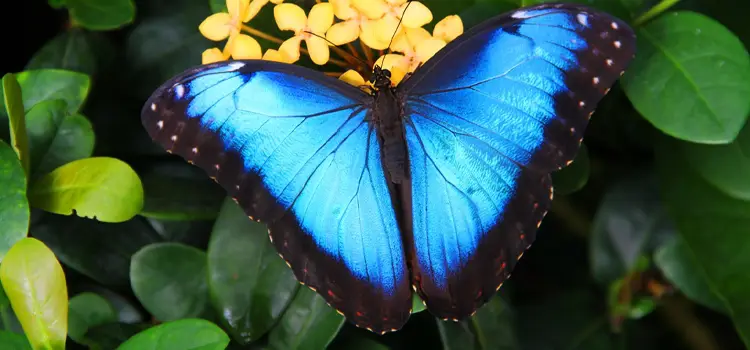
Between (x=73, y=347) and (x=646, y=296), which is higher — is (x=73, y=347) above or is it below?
above

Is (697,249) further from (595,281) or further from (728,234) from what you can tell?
(595,281)

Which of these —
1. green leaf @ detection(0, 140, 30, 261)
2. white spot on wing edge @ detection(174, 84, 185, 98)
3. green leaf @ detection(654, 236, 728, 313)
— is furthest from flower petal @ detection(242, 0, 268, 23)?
green leaf @ detection(654, 236, 728, 313)

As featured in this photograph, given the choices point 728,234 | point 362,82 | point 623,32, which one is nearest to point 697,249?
point 728,234

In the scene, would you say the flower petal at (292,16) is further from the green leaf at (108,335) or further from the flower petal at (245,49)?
the green leaf at (108,335)

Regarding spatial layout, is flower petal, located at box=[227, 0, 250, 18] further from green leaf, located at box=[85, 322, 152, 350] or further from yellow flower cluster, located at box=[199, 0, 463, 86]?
green leaf, located at box=[85, 322, 152, 350]

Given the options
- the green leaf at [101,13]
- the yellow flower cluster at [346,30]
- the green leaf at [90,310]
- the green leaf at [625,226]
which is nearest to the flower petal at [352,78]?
the yellow flower cluster at [346,30]

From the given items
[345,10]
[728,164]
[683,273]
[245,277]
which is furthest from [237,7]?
[683,273]

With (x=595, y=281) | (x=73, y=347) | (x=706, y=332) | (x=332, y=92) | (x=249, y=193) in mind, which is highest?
(x=332, y=92)

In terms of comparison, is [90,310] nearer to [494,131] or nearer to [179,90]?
[179,90]
